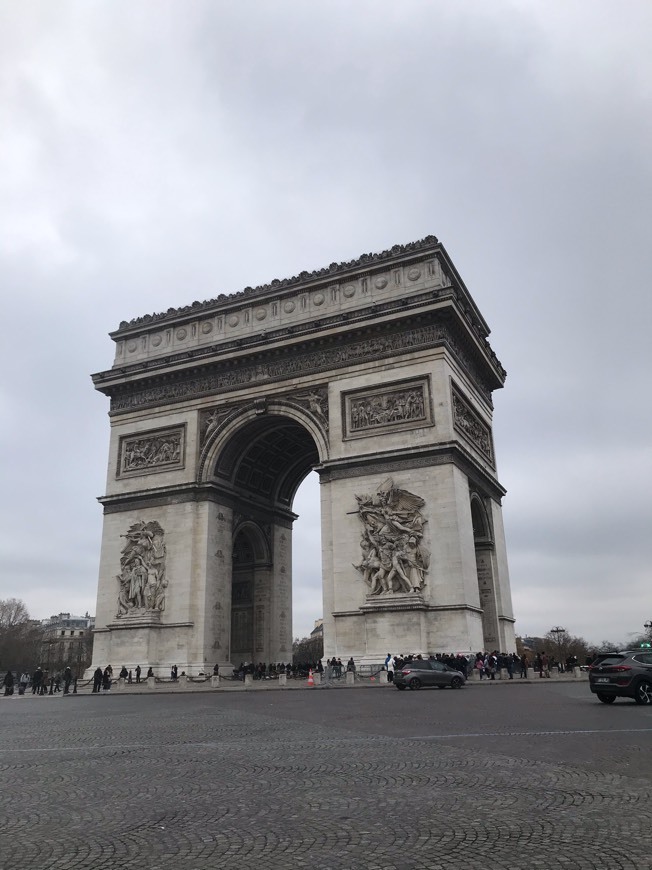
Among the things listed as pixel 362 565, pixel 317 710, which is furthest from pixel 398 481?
pixel 317 710

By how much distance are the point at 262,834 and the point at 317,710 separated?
10.6 metres

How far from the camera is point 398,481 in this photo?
28.7 meters

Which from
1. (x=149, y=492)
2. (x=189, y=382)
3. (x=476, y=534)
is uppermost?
(x=189, y=382)

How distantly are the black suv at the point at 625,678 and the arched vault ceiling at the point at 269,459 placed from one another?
2081 cm

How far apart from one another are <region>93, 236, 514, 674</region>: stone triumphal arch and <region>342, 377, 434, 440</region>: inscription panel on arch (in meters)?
0.06

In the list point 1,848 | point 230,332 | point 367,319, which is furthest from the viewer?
point 230,332

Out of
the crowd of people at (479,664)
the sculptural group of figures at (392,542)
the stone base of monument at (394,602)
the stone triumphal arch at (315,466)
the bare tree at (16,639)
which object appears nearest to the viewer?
the crowd of people at (479,664)

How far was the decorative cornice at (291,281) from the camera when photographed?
3153 centimetres

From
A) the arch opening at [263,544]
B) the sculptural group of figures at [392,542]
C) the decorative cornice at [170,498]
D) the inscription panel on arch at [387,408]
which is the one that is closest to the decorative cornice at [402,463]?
the sculptural group of figures at [392,542]

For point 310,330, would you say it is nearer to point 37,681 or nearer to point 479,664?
point 479,664

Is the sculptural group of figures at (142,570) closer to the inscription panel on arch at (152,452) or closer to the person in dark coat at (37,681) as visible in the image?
the inscription panel on arch at (152,452)

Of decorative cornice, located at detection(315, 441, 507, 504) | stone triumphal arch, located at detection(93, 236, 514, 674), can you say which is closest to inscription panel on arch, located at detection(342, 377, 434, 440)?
stone triumphal arch, located at detection(93, 236, 514, 674)

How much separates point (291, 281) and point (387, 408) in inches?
338

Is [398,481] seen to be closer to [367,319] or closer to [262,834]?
[367,319]
